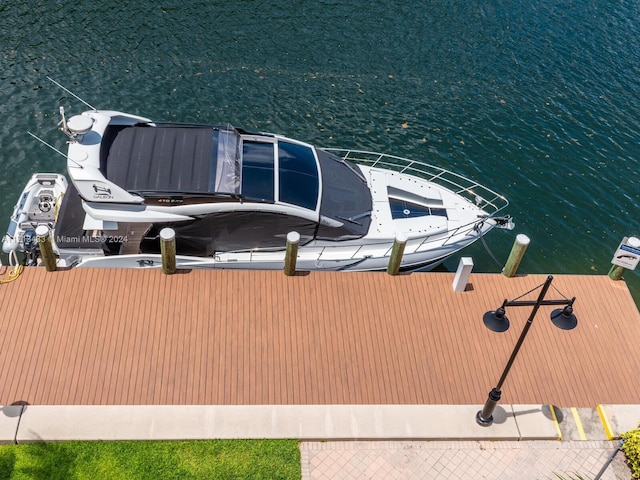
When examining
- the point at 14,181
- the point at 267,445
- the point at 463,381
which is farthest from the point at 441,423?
the point at 14,181

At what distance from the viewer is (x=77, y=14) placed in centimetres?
2634

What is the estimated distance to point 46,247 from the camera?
44.8 ft

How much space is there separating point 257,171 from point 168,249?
2623 mm

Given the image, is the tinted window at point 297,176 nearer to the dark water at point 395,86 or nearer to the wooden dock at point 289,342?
the wooden dock at point 289,342

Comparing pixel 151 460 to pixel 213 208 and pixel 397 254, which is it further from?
pixel 397 254

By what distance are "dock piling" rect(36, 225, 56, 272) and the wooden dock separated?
0.28 meters

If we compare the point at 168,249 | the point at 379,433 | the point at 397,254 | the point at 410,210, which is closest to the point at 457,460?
the point at 379,433

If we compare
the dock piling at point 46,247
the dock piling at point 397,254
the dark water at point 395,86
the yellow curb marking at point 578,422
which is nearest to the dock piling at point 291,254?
the dock piling at point 397,254

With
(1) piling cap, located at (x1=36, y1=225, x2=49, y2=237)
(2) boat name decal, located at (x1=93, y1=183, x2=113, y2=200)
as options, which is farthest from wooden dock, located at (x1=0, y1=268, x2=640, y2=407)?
(2) boat name decal, located at (x1=93, y1=183, x2=113, y2=200)

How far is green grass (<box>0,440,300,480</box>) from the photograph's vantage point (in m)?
11.1

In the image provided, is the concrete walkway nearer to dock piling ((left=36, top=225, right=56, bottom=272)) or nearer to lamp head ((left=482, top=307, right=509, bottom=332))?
lamp head ((left=482, top=307, right=509, bottom=332))

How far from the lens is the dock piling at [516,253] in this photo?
48.4 ft

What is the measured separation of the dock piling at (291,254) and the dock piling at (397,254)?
218 cm

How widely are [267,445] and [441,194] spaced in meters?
8.03
